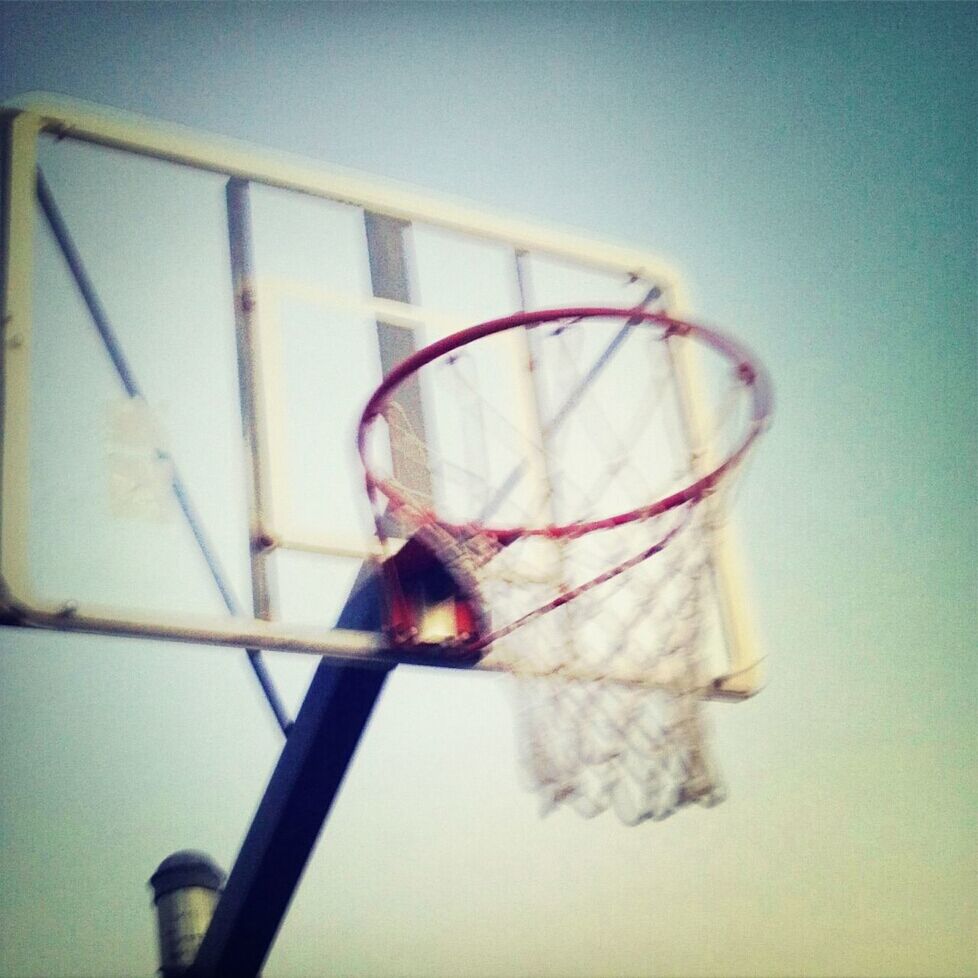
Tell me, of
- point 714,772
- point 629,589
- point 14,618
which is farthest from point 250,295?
point 714,772

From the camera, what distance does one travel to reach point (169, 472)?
2191 millimetres

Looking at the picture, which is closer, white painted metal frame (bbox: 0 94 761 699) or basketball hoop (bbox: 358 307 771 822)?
white painted metal frame (bbox: 0 94 761 699)

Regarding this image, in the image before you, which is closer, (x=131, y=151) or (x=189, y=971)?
(x=131, y=151)

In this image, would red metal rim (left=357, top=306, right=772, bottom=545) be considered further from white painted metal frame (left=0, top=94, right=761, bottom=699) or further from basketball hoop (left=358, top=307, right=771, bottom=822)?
white painted metal frame (left=0, top=94, right=761, bottom=699)

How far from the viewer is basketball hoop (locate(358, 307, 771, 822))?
7.02 feet

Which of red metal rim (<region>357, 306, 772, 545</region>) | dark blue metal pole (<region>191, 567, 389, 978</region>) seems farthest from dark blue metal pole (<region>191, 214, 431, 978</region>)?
red metal rim (<region>357, 306, 772, 545</region>)

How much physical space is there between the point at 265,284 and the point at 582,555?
103cm

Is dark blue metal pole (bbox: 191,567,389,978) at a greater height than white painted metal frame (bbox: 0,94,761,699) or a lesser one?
lesser

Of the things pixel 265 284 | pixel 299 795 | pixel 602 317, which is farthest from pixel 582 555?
pixel 265 284

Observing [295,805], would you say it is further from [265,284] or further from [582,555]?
[265,284]

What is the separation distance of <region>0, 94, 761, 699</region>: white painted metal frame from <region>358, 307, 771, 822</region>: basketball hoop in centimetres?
14

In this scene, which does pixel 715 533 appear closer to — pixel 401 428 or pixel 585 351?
pixel 585 351

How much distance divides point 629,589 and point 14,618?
4.15 ft

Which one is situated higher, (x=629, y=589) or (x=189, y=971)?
(x=629, y=589)
